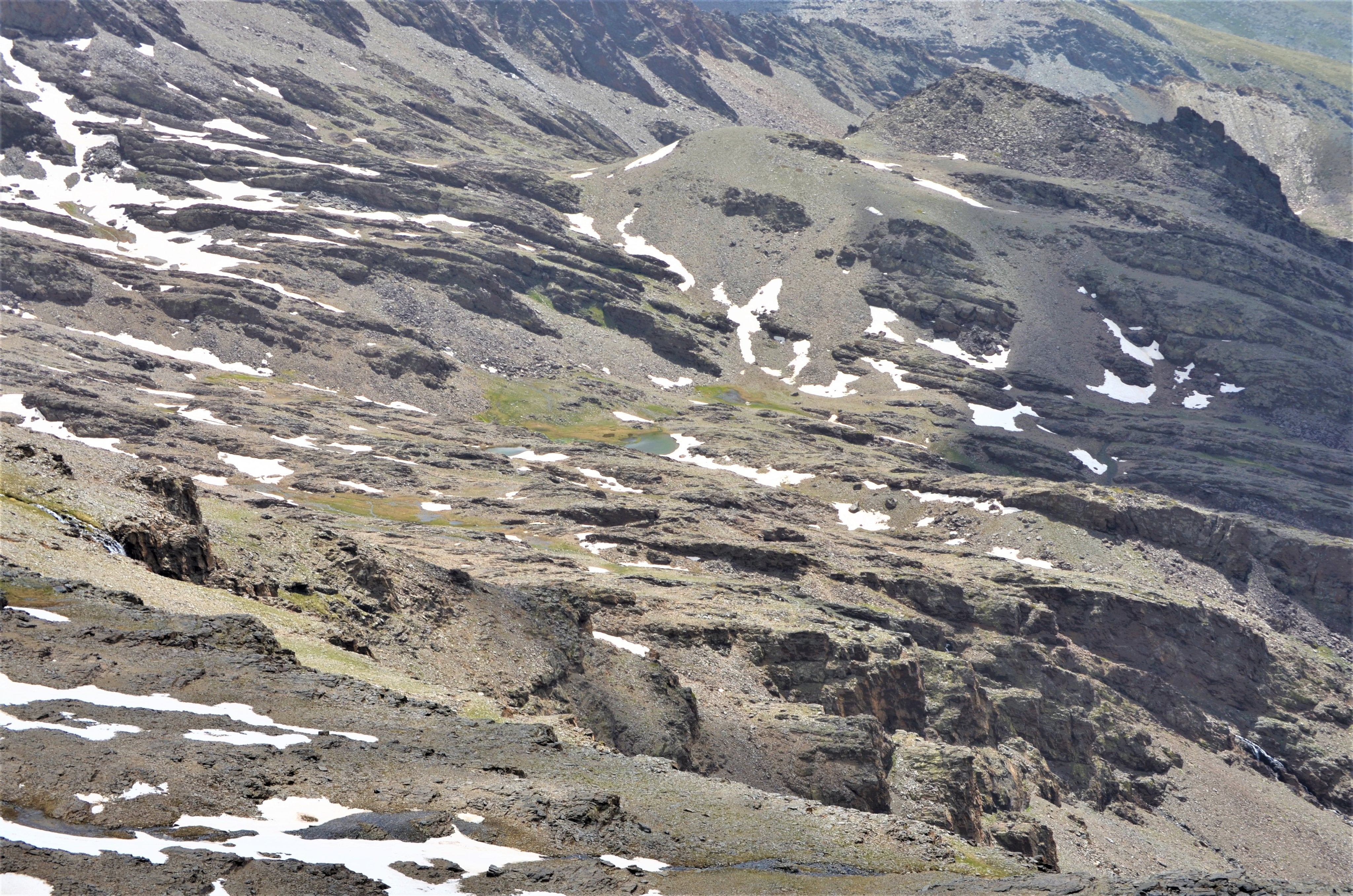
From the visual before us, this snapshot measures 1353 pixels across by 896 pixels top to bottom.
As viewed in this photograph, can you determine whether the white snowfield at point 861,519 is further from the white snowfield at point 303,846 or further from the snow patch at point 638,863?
the white snowfield at point 303,846

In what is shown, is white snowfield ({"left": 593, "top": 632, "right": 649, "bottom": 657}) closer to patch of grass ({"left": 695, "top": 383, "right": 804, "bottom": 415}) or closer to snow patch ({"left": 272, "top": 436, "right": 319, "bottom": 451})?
snow patch ({"left": 272, "top": 436, "right": 319, "bottom": 451})

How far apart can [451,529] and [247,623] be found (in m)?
62.8

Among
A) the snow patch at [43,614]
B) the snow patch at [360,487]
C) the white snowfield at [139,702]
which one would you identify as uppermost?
the white snowfield at [139,702]

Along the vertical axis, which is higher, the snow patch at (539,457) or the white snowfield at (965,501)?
the white snowfield at (965,501)

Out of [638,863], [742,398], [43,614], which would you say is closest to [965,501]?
[742,398]

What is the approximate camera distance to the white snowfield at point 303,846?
18.2m

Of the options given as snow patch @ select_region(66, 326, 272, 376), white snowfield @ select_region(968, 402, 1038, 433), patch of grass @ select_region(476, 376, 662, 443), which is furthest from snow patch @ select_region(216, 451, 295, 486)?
white snowfield @ select_region(968, 402, 1038, 433)

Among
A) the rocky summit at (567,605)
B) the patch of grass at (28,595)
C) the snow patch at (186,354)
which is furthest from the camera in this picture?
the snow patch at (186,354)

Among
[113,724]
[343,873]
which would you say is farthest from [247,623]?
[343,873]

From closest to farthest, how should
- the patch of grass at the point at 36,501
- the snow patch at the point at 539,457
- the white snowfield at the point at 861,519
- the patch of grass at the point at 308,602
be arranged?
the patch of grass at the point at 36,501
the patch of grass at the point at 308,602
the white snowfield at the point at 861,519
the snow patch at the point at 539,457

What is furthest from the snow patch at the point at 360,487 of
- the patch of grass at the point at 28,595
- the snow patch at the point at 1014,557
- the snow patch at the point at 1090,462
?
the snow patch at the point at 1090,462

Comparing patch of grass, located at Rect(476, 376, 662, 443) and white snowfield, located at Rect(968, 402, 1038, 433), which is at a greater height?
white snowfield, located at Rect(968, 402, 1038, 433)

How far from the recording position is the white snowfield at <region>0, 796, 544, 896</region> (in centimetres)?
1825

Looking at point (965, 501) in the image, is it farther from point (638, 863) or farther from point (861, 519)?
point (638, 863)
